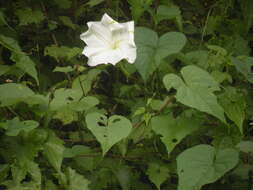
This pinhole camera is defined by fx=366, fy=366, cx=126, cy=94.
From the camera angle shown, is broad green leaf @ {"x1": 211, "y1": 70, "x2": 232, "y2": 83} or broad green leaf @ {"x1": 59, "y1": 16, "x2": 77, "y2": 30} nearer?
broad green leaf @ {"x1": 211, "y1": 70, "x2": 232, "y2": 83}

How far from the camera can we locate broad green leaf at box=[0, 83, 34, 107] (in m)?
1.35

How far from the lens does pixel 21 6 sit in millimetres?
2115

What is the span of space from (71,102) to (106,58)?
0.23 meters

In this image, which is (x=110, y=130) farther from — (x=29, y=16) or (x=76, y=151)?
(x=29, y=16)

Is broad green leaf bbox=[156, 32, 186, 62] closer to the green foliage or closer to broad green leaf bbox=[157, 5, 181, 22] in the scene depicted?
the green foliage

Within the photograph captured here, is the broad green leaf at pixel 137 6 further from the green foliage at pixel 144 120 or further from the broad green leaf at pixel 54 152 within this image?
the broad green leaf at pixel 54 152

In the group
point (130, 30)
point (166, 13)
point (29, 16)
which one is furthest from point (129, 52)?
point (29, 16)

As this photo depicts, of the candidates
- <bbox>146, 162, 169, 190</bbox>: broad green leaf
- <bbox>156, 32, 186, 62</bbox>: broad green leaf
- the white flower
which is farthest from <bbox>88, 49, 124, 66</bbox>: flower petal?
<bbox>146, 162, 169, 190</bbox>: broad green leaf

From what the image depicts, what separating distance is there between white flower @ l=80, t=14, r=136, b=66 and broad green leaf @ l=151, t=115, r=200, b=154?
27 cm

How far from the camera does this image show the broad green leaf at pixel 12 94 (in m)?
1.35

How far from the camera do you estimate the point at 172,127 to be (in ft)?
4.43

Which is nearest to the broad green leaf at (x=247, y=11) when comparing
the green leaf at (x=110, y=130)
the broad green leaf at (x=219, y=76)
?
the broad green leaf at (x=219, y=76)

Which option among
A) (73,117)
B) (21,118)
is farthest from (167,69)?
(21,118)

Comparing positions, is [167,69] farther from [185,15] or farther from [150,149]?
[185,15]
